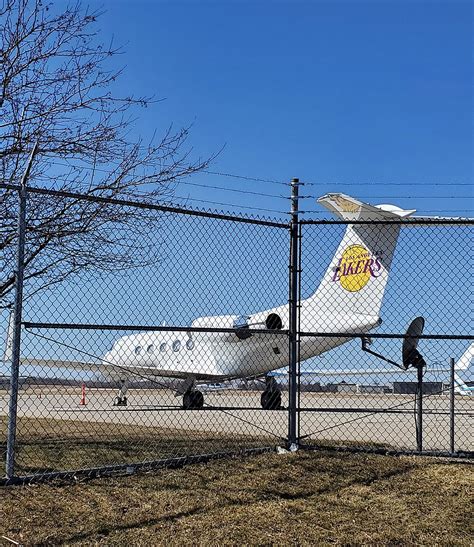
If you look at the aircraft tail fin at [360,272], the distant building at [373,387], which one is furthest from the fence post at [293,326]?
the aircraft tail fin at [360,272]

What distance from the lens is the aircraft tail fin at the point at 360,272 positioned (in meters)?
13.4

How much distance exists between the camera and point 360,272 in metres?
14.4

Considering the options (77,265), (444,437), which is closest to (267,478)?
(77,265)

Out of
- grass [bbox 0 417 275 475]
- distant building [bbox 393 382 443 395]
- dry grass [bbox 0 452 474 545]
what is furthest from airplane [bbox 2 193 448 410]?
dry grass [bbox 0 452 474 545]

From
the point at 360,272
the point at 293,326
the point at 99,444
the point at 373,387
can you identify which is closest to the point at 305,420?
the point at 373,387

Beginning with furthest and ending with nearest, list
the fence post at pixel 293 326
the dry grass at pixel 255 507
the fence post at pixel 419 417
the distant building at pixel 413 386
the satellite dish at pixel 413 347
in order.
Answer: the distant building at pixel 413 386 < the satellite dish at pixel 413 347 < the fence post at pixel 419 417 < the fence post at pixel 293 326 < the dry grass at pixel 255 507

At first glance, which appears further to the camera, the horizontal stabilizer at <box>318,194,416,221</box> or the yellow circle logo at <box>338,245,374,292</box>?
the yellow circle logo at <box>338,245,374,292</box>

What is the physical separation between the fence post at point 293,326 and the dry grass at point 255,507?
0.55 meters

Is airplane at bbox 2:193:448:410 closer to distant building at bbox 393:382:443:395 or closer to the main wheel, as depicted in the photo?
the main wheel

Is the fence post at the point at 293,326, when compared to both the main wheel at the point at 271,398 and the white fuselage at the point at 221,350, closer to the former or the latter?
the main wheel at the point at 271,398

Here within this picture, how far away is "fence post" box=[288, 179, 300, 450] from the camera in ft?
23.1

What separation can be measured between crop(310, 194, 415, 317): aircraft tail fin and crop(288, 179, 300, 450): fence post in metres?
4.55

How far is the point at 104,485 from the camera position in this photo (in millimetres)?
5598

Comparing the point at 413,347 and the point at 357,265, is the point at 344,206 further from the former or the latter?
the point at 357,265
